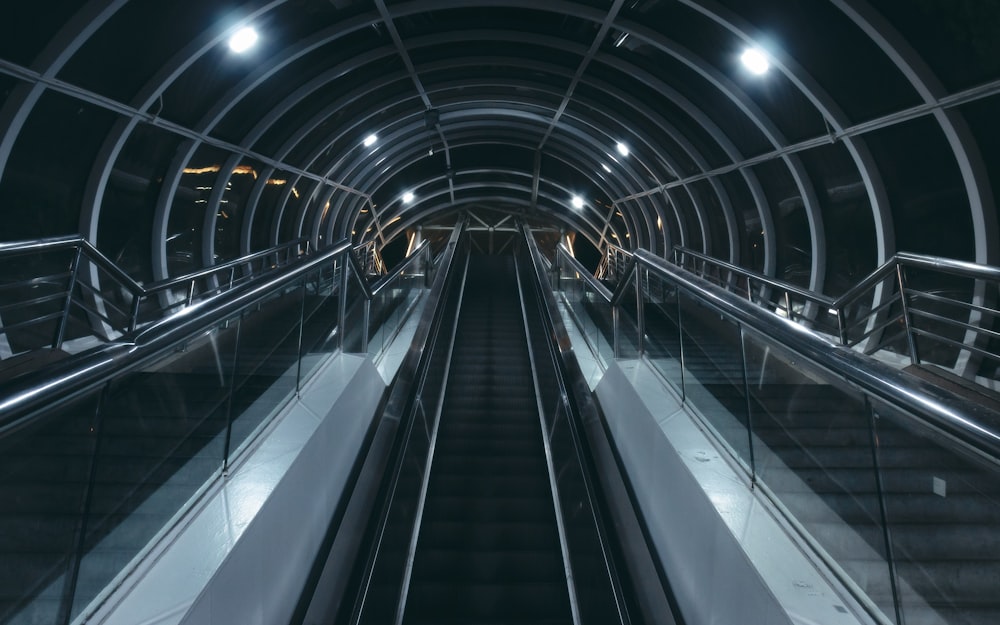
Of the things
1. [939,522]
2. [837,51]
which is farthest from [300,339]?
[837,51]

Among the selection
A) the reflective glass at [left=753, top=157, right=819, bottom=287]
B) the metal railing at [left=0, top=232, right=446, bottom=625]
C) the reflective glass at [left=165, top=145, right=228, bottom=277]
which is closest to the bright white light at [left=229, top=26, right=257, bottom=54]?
the reflective glass at [left=165, top=145, right=228, bottom=277]

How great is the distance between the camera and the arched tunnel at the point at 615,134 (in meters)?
4.46

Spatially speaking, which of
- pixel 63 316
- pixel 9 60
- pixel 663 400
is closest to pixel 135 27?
pixel 9 60

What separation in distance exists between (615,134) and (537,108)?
2.34m

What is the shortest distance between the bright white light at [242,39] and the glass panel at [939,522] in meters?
8.23

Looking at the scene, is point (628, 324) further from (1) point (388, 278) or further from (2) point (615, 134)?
(2) point (615, 134)

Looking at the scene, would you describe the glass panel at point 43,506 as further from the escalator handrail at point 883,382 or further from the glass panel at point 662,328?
the glass panel at point 662,328

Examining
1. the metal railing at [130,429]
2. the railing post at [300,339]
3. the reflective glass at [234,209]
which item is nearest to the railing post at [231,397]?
the metal railing at [130,429]

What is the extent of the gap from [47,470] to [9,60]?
532 cm

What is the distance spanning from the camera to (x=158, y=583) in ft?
5.88

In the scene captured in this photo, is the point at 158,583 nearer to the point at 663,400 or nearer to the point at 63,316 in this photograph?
the point at 663,400

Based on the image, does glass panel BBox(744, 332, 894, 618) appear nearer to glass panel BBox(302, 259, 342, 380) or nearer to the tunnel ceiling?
glass panel BBox(302, 259, 342, 380)

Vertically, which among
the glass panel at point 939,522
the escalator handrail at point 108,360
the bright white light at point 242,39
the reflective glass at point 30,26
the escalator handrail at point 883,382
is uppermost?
the bright white light at point 242,39

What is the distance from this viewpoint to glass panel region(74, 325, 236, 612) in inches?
66.9
